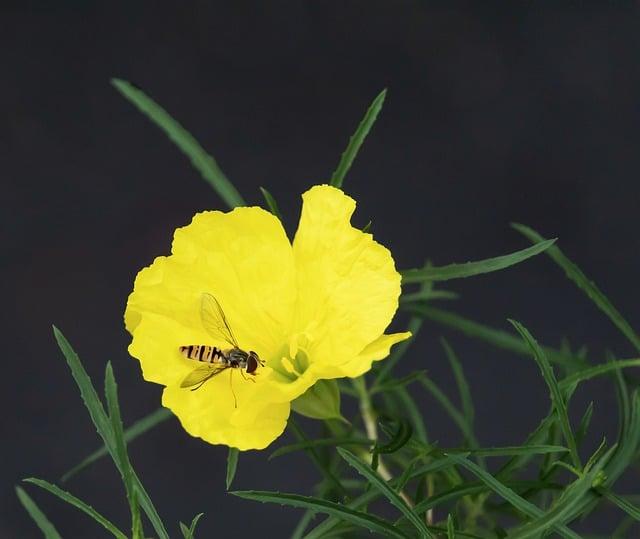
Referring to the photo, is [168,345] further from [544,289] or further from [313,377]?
[544,289]

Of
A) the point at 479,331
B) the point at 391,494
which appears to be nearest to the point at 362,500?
the point at 391,494

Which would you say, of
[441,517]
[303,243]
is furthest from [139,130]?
[303,243]

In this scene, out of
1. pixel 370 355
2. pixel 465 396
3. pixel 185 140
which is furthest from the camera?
pixel 465 396

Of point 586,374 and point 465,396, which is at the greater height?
point 586,374

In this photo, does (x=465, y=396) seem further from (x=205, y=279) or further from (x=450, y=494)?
(x=205, y=279)

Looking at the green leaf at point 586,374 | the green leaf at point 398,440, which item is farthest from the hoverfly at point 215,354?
the green leaf at point 586,374

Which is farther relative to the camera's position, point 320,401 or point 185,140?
point 185,140
